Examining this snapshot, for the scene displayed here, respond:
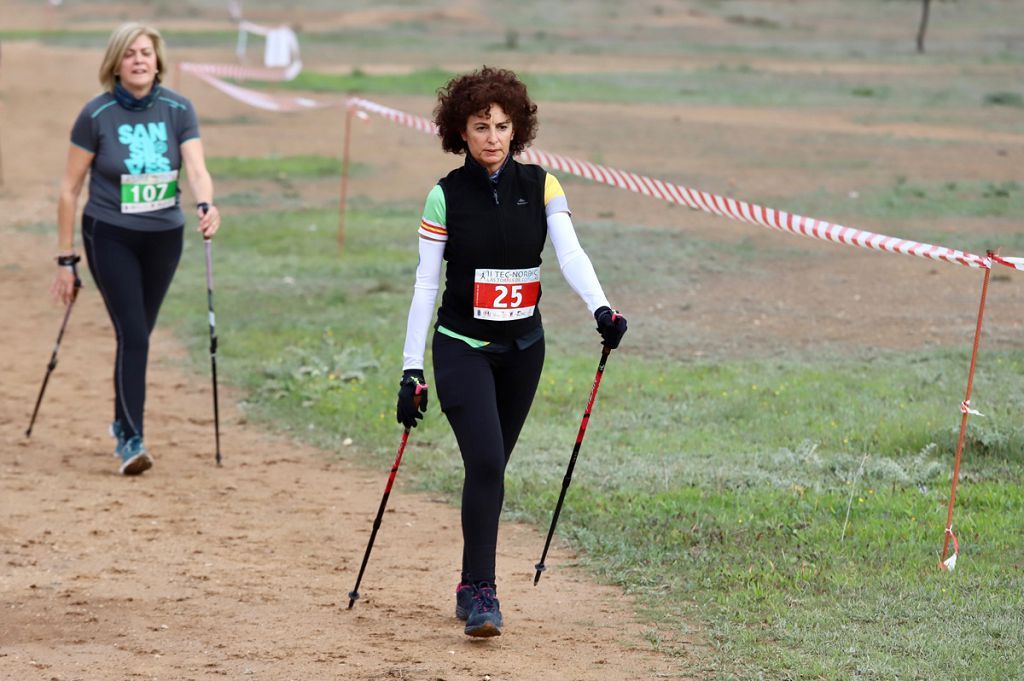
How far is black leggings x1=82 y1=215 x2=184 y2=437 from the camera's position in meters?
8.13

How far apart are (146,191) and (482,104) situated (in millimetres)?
Result: 3042

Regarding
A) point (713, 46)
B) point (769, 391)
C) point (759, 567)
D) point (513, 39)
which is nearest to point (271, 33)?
point (513, 39)

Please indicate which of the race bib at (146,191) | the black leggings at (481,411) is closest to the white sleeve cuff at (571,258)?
the black leggings at (481,411)

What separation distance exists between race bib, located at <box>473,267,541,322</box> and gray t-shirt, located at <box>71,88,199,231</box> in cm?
293

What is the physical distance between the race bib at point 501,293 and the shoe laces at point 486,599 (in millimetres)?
1040

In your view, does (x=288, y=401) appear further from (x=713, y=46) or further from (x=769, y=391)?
(x=713, y=46)

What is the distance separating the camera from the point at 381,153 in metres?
24.7

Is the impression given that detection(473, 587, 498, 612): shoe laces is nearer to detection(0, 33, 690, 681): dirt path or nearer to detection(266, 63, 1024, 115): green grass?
detection(0, 33, 690, 681): dirt path

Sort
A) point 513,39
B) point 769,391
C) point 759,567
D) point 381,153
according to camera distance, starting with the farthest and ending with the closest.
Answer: point 513,39
point 381,153
point 769,391
point 759,567

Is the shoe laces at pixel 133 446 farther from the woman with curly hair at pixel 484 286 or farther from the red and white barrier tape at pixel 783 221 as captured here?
the woman with curly hair at pixel 484 286

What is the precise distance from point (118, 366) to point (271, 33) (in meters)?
30.0

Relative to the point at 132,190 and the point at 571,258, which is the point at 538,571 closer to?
the point at 571,258

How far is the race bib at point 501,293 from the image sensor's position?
571cm

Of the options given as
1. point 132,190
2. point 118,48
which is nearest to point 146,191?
point 132,190
